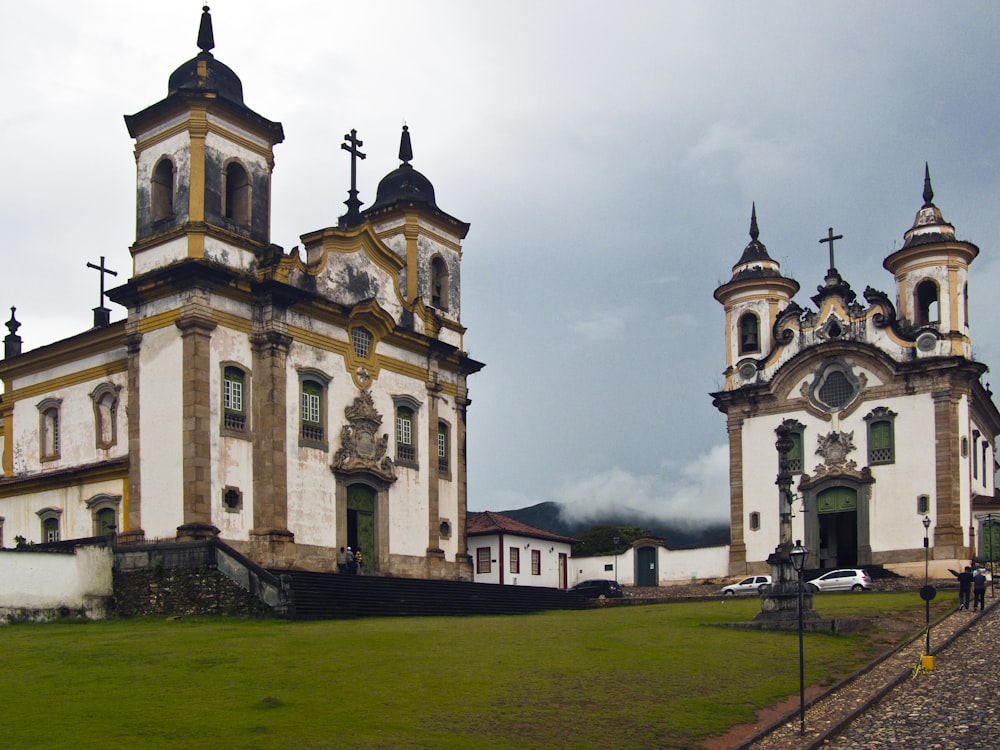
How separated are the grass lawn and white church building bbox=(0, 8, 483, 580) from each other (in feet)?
21.3

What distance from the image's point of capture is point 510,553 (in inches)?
1918

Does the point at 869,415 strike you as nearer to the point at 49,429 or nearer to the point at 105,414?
the point at 105,414

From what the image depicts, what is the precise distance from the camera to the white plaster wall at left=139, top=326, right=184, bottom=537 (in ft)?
96.1

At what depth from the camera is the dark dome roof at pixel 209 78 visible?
3241 cm

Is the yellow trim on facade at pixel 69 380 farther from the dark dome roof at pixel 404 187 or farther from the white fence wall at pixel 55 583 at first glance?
the dark dome roof at pixel 404 187

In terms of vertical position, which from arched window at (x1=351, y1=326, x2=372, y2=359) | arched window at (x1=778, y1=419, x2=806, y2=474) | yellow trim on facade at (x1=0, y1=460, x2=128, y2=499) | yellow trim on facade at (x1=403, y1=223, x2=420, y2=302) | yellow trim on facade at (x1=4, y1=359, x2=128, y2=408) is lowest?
yellow trim on facade at (x1=0, y1=460, x2=128, y2=499)

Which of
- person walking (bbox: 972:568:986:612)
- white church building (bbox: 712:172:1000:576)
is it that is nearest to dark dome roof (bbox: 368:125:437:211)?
white church building (bbox: 712:172:1000:576)

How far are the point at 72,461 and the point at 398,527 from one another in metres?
9.69

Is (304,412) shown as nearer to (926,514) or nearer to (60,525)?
(60,525)

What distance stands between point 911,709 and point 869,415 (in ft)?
95.6

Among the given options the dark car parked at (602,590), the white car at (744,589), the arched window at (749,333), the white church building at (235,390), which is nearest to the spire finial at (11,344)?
the white church building at (235,390)

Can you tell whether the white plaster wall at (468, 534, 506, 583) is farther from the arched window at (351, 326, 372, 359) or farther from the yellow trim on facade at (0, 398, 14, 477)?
the yellow trim on facade at (0, 398, 14, 477)

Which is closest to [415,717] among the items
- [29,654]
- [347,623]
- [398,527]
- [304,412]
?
[29,654]

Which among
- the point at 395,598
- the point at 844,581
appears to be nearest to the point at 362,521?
the point at 395,598
